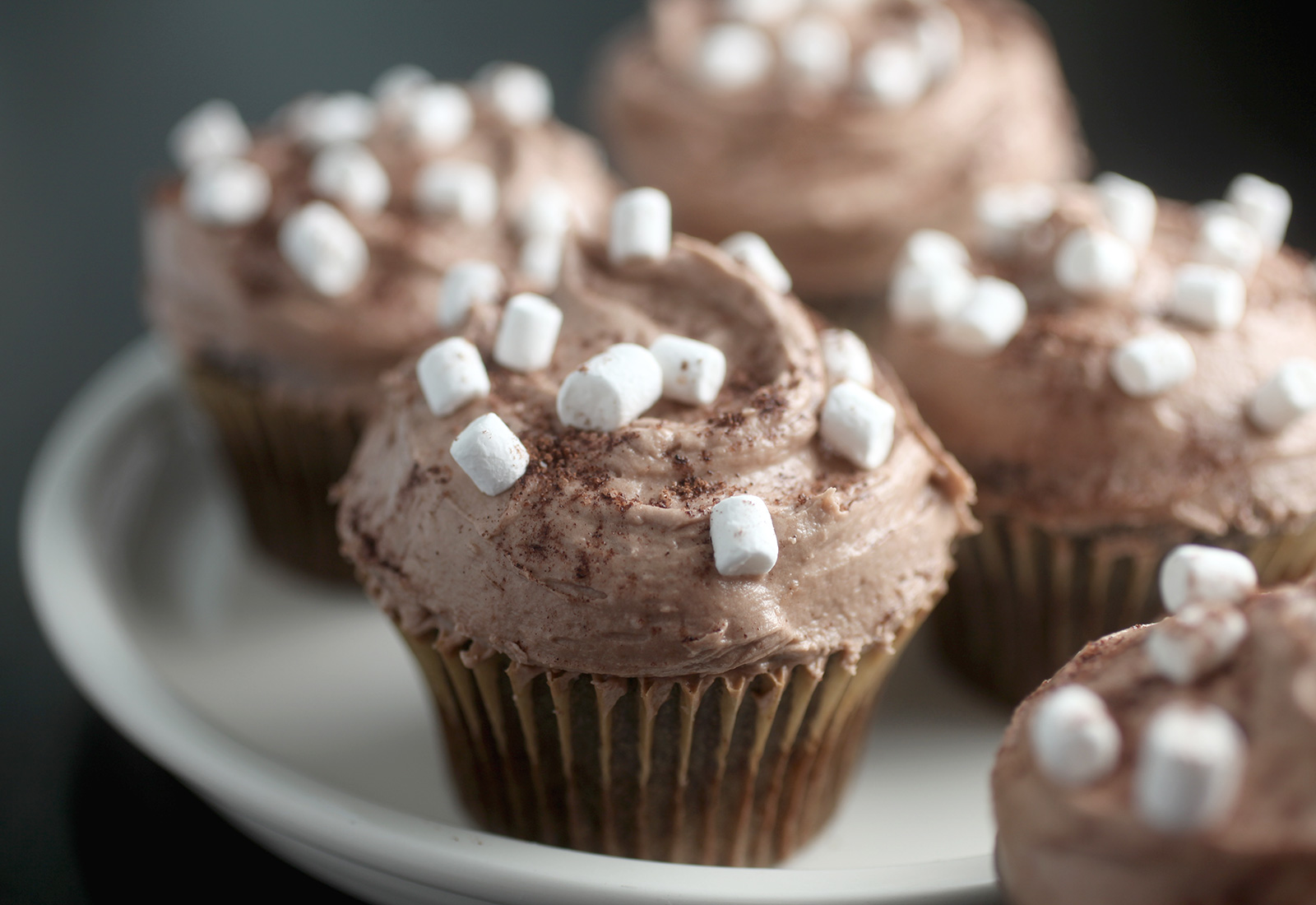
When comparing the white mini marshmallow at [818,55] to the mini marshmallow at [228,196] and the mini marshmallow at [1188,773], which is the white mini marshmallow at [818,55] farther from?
the mini marshmallow at [1188,773]

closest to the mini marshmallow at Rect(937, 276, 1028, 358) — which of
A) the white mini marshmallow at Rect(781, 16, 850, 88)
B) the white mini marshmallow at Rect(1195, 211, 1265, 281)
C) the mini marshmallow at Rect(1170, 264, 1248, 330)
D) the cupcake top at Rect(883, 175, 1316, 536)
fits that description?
the cupcake top at Rect(883, 175, 1316, 536)

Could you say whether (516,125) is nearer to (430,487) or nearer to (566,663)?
(430,487)

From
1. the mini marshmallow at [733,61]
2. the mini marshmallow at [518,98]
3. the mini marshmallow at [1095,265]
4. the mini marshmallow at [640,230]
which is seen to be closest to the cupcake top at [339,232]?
the mini marshmallow at [518,98]

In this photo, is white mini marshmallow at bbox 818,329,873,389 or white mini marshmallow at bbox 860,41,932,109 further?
white mini marshmallow at bbox 860,41,932,109

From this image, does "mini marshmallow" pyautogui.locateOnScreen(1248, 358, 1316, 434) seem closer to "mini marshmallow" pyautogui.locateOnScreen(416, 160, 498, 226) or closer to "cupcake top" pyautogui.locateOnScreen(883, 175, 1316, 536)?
"cupcake top" pyautogui.locateOnScreen(883, 175, 1316, 536)

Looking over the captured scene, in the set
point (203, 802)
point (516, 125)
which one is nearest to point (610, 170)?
point (516, 125)

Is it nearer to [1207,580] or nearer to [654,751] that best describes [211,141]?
[654,751]

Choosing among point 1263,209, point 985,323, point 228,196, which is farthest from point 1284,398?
point 228,196
